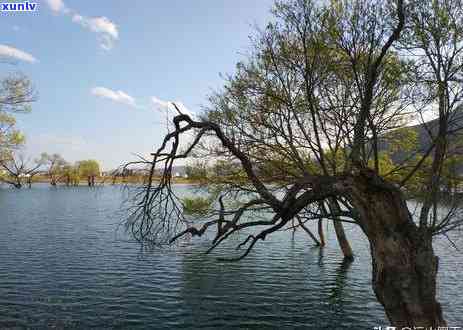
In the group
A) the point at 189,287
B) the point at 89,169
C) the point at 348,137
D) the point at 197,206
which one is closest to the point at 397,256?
the point at 348,137

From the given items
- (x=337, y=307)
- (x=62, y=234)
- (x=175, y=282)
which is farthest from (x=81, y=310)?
(x=62, y=234)

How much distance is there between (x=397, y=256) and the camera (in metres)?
8.02

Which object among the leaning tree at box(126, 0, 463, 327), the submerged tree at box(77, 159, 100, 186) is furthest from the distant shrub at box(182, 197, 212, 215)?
the submerged tree at box(77, 159, 100, 186)

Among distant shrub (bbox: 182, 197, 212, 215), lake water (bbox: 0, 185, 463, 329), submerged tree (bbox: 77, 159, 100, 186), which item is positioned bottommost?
lake water (bbox: 0, 185, 463, 329)

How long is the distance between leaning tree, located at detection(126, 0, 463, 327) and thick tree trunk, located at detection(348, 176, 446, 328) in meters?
0.02

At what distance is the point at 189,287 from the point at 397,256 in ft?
48.6

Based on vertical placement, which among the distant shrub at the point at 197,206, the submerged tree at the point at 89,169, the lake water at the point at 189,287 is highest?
the submerged tree at the point at 89,169

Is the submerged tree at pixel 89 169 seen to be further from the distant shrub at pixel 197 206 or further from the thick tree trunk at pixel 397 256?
the thick tree trunk at pixel 397 256

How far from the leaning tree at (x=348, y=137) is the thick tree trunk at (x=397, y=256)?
0.02 metres

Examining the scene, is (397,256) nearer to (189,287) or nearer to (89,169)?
(189,287)

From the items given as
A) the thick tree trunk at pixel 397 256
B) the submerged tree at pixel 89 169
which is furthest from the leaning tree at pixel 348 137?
the submerged tree at pixel 89 169

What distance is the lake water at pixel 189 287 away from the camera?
52.9 feet

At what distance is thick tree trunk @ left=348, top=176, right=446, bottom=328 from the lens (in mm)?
7957

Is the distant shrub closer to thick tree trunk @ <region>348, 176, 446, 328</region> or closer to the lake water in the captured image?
the lake water
